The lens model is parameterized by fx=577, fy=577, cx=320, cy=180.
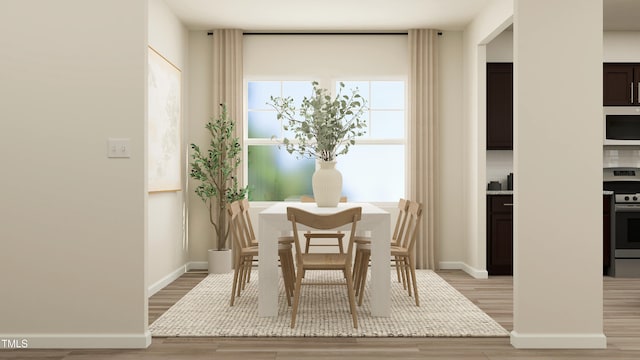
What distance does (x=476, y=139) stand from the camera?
6.15 metres

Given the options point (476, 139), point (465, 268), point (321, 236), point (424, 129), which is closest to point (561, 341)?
point (321, 236)

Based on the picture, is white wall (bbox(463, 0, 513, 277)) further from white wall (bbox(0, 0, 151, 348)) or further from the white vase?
white wall (bbox(0, 0, 151, 348))

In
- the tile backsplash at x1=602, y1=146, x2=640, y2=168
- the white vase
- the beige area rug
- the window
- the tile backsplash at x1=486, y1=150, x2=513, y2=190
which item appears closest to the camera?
the beige area rug

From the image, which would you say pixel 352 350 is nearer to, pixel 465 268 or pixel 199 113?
pixel 465 268

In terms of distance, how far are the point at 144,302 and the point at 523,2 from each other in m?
2.91

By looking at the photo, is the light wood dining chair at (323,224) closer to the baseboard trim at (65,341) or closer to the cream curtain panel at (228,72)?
the baseboard trim at (65,341)

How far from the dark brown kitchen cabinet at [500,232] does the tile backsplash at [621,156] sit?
1438 millimetres

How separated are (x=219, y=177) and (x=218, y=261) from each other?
3.12 feet

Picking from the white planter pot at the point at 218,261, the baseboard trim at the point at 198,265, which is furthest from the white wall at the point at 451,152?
the baseboard trim at the point at 198,265

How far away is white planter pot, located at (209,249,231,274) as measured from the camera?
20.9 feet

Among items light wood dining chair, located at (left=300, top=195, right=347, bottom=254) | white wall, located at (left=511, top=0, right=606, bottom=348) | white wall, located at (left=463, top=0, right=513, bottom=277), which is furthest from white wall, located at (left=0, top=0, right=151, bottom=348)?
white wall, located at (left=463, top=0, right=513, bottom=277)

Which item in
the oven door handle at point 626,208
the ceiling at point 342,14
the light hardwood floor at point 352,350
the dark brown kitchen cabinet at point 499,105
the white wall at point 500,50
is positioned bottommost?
the light hardwood floor at point 352,350

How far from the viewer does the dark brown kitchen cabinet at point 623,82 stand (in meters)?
6.43

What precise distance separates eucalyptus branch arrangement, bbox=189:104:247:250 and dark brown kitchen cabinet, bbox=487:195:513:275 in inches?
106
